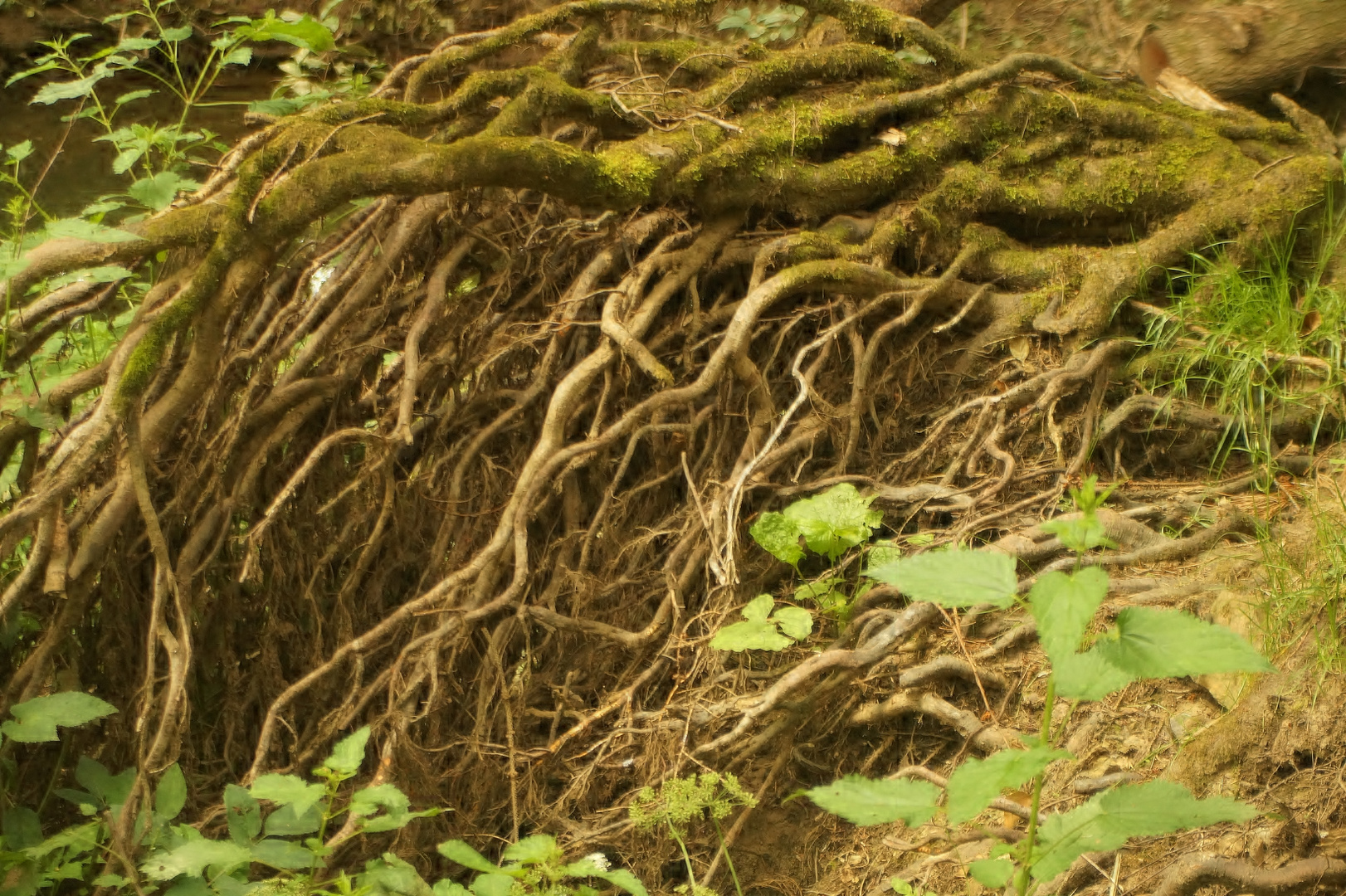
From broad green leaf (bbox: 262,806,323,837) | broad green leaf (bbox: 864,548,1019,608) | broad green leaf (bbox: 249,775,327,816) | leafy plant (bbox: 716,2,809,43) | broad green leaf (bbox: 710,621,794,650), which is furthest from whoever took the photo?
leafy plant (bbox: 716,2,809,43)

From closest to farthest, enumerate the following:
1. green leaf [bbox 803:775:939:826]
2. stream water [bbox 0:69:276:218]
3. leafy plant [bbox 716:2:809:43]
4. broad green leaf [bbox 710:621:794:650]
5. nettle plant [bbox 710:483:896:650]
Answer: green leaf [bbox 803:775:939:826]
broad green leaf [bbox 710:621:794:650]
nettle plant [bbox 710:483:896:650]
leafy plant [bbox 716:2:809:43]
stream water [bbox 0:69:276:218]

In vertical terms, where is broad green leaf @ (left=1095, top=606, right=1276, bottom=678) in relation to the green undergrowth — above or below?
above

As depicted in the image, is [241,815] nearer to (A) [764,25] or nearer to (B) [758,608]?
(B) [758,608]

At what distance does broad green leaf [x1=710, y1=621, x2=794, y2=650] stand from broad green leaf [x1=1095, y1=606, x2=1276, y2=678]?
3.57ft

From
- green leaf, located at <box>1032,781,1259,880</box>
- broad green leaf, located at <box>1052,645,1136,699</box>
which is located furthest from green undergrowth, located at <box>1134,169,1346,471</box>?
broad green leaf, located at <box>1052,645,1136,699</box>

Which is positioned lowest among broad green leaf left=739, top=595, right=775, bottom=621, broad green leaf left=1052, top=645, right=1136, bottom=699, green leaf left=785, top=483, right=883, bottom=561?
broad green leaf left=739, top=595, right=775, bottom=621

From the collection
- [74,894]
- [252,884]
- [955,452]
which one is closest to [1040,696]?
[955,452]

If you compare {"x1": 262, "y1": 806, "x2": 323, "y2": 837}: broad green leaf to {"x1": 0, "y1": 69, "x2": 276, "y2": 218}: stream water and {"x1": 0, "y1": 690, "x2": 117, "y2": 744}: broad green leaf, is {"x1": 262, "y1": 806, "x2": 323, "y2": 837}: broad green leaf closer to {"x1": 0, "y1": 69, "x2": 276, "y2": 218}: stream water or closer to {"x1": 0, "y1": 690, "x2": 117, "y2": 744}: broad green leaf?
{"x1": 0, "y1": 690, "x2": 117, "y2": 744}: broad green leaf

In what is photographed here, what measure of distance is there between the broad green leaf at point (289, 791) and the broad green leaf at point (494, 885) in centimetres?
33

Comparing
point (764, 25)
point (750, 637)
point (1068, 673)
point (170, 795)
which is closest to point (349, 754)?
point (170, 795)

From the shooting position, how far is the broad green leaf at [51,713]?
2234 millimetres

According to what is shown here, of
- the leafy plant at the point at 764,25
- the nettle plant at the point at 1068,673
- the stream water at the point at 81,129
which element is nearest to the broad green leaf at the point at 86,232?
the nettle plant at the point at 1068,673

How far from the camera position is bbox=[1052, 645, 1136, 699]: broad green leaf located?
130cm

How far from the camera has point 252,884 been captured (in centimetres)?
216
